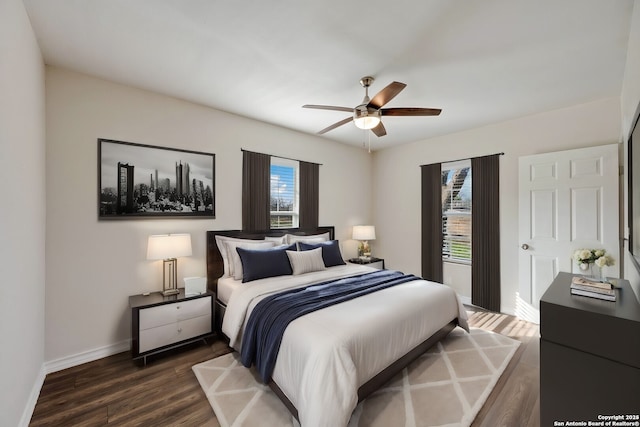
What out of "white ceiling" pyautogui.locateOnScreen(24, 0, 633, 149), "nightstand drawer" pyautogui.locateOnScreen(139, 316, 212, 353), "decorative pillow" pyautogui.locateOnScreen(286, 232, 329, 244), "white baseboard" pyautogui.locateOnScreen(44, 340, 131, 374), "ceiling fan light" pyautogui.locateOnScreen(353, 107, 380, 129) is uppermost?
→ "white ceiling" pyautogui.locateOnScreen(24, 0, 633, 149)

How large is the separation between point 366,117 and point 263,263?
6.35ft

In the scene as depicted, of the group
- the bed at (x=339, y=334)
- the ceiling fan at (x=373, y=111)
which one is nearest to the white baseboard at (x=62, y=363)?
the bed at (x=339, y=334)

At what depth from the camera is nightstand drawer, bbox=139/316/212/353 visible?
2459mm

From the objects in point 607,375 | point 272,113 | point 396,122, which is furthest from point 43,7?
point 607,375

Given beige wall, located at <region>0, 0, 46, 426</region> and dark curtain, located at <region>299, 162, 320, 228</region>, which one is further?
dark curtain, located at <region>299, 162, 320, 228</region>

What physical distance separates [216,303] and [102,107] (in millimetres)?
2359

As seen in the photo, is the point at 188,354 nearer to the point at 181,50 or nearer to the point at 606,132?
the point at 181,50

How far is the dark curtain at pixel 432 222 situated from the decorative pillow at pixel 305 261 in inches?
83.1

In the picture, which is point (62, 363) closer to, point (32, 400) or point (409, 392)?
point (32, 400)

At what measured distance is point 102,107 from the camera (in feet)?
8.67

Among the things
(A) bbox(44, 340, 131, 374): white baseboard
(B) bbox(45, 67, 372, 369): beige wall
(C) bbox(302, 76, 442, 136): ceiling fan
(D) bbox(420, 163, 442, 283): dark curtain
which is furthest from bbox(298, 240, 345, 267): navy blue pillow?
(A) bbox(44, 340, 131, 374): white baseboard

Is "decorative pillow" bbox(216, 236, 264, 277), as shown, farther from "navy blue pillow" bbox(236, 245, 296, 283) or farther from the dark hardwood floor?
the dark hardwood floor

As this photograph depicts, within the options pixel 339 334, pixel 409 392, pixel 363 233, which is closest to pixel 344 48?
pixel 339 334

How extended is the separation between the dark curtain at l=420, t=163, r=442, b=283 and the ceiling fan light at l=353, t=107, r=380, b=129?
2395 millimetres
